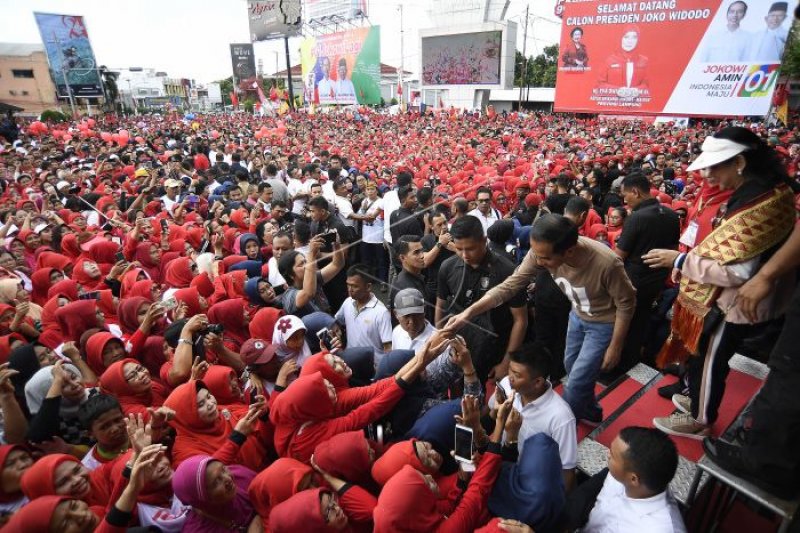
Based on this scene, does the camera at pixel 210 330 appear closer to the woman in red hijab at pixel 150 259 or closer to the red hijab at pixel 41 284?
the woman in red hijab at pixel 150 259

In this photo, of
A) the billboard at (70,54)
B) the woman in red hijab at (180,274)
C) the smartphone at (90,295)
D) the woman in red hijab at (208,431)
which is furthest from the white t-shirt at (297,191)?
the billboard at (70,54)

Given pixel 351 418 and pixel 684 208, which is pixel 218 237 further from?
pixel 684 208

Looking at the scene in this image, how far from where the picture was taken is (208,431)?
2580 millimetres

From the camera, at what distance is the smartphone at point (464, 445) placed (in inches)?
79.7

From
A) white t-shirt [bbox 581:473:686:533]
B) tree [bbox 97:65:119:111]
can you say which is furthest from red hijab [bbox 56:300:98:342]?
tree [bbox 97:65:119:111]

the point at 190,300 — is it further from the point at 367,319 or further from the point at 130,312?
the point at 367,319

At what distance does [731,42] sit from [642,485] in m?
7.65

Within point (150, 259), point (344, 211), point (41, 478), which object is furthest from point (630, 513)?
point (150, 259)

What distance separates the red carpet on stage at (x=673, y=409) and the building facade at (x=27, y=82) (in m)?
59.3

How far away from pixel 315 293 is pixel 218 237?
2193mm

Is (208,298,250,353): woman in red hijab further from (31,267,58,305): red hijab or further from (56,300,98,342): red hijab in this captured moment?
(31,267,58,305): red hijab

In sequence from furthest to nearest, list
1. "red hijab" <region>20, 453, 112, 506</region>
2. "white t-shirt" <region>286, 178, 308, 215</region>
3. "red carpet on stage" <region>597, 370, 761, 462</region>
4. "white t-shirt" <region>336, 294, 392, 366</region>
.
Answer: "white t-shirt" <region>286, 178, 308, 215</region>
"white t-shirt" <region>336, 294, 392, 366</region>
"red carpet on stage" <region>597, 370, 761, 462</region>
"red hijab" <region>20, 453, 112, 506</region>

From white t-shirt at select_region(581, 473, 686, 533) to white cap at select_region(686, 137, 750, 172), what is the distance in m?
1.49

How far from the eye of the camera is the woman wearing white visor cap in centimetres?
186
